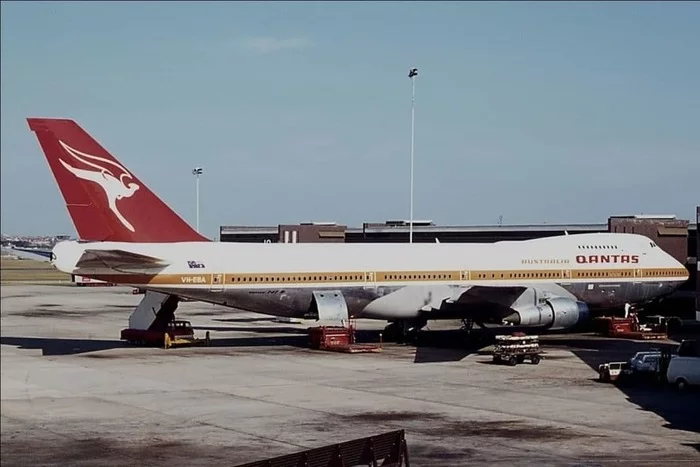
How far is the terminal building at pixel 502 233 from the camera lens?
63.2 m

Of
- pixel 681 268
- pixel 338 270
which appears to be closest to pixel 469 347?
pixel 338 270

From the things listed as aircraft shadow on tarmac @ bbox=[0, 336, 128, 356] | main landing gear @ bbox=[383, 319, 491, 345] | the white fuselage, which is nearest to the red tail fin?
the white fuselage

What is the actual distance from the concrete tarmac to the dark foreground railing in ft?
9.95

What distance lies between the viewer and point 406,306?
164 ft

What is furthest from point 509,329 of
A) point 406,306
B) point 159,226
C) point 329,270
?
point 159,226

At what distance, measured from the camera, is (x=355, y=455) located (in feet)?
58.2

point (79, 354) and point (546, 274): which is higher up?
point (546, 274)

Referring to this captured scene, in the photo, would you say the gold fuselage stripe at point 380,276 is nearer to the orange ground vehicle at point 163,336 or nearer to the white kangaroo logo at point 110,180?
the white kangaroo logo at point 110,180

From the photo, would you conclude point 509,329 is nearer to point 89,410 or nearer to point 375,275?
point 375,275

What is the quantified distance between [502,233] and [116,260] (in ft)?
128

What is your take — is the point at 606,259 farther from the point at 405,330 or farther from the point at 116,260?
the point at 116,260

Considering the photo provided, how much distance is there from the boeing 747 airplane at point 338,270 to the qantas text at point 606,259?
0.07m

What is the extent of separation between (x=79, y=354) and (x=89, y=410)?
15.6 metres

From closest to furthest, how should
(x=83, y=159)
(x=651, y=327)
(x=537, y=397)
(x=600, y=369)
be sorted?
(x=537, y=397)
(x=600, y=369)
(x=83, y=159)
(x=651, y=327)
